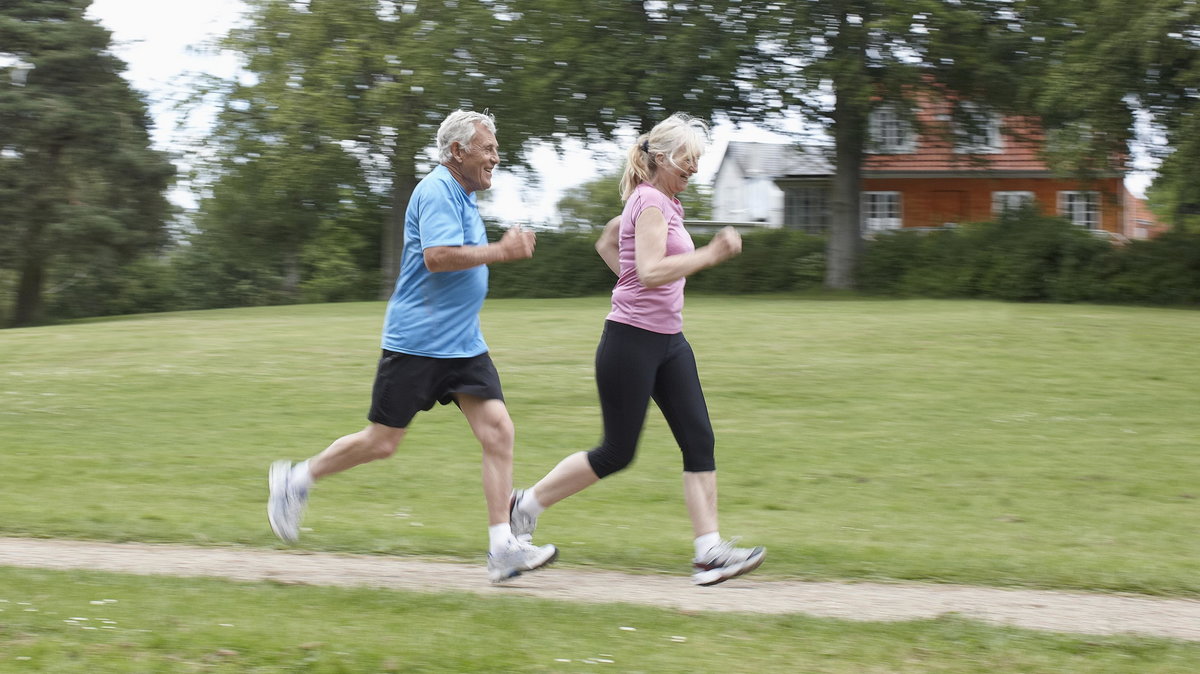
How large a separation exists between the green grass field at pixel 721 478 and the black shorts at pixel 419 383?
79 cm

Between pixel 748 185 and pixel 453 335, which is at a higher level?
pixel 748 185

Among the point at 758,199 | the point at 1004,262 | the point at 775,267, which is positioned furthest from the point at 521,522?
the point at 758,199

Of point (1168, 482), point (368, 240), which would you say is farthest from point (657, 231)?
point (368, 240)

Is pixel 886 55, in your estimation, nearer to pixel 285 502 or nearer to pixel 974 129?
pixel 974 129

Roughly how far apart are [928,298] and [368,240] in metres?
19.9

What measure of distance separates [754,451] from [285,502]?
4.61 m

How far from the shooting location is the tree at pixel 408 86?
31.4 m

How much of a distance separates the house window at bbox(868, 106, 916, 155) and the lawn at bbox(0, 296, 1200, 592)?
15122 mm

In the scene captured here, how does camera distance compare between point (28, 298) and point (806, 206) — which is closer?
point (28, 298)

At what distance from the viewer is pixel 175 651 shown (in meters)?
4.22

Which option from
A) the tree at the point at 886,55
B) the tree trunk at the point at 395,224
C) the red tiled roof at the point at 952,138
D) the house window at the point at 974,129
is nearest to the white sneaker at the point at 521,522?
the tree at the point at 886,55

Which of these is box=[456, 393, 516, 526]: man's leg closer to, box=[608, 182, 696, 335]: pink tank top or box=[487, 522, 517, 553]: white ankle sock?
box=[487, 522, 517, 553]: white ankle sock

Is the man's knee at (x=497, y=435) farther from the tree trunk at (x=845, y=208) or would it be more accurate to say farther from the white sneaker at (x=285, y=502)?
the tree trunk at (x=845, y=208)

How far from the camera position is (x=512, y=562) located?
17.7 feet
